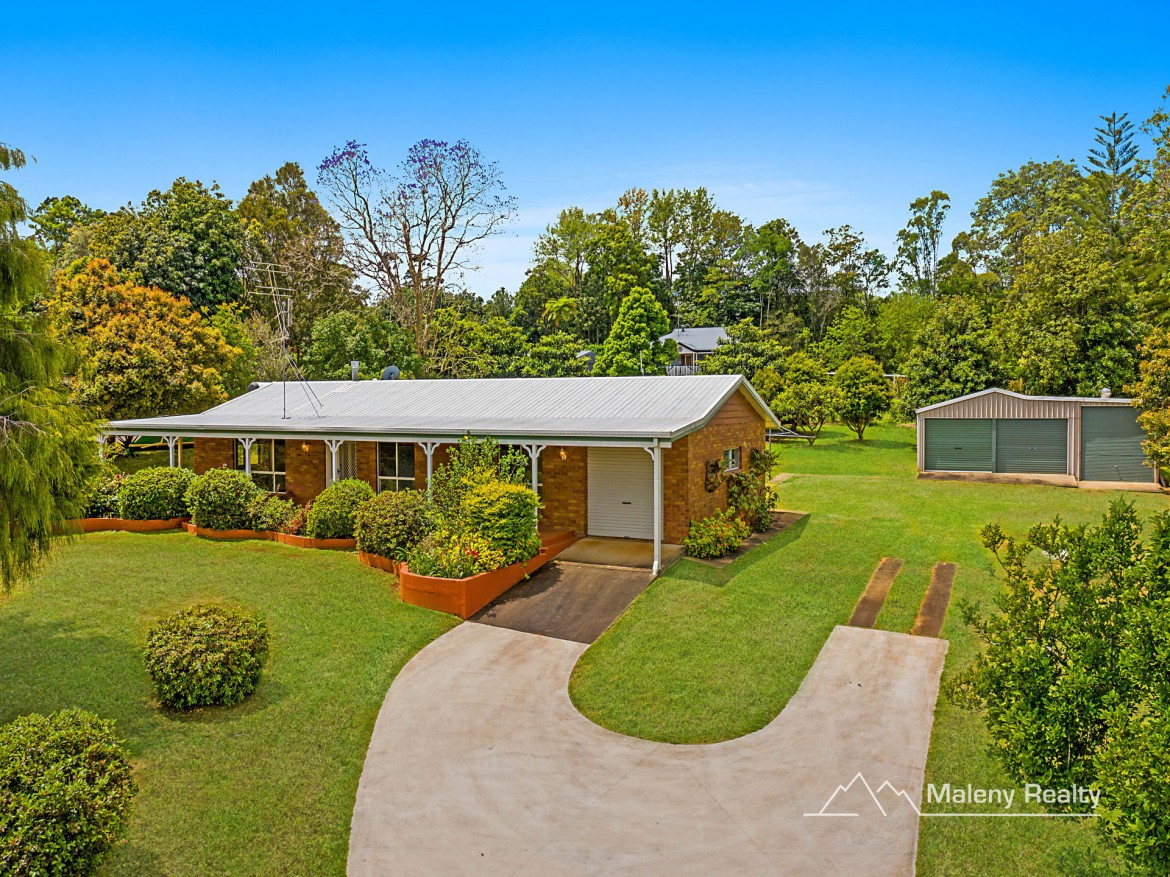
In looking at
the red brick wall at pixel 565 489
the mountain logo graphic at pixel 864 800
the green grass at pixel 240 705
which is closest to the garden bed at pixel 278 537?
the green grass at pixel 240 705

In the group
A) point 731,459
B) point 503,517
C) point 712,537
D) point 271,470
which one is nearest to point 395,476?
point 271,470

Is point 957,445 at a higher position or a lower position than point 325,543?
higher

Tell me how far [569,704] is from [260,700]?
3368 mm

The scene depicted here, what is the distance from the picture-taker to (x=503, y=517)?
1151 cm

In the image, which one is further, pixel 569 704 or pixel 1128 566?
pixel 569 704

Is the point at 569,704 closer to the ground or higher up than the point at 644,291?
closer to the ground

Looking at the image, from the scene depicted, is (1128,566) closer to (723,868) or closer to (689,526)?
(723,868)

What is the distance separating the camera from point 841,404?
2862 cm

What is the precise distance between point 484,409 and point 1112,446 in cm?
1900

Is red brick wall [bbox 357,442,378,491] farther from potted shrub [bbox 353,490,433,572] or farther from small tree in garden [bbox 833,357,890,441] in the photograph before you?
small tree in garden [bbox 833,357,890,441]

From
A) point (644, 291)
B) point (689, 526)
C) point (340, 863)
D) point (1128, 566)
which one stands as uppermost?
point (644, 291)

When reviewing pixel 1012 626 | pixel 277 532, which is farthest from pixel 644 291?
pixel 1012 626

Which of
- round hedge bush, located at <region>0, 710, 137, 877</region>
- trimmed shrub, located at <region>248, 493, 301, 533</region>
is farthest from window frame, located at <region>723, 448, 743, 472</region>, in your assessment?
round hedge bush, located at <region>0, 710, 137, 877</region>

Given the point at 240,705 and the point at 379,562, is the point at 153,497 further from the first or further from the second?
the point at 240,705
